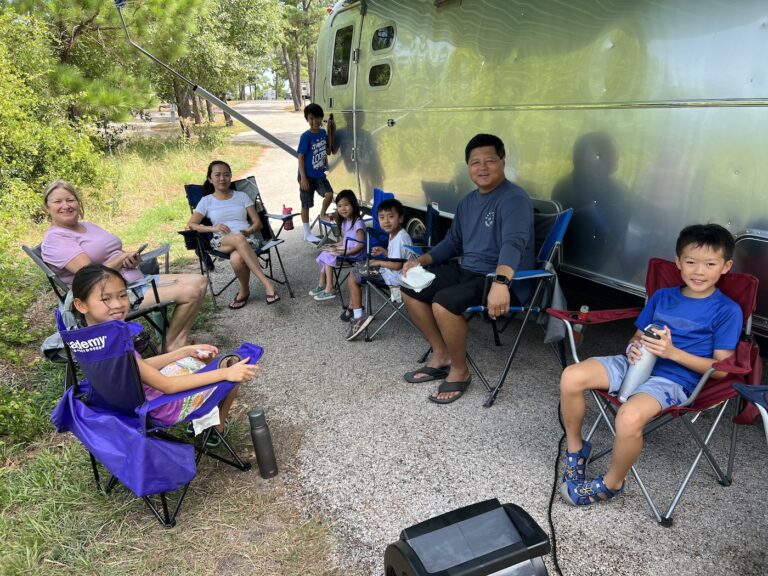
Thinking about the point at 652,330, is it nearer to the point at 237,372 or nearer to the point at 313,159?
the point at 237,372

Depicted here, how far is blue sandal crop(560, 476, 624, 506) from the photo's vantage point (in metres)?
2.11

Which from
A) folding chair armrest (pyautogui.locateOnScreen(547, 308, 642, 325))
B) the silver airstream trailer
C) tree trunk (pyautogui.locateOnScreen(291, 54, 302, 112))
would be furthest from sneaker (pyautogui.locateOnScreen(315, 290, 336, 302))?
tree trunk (pyautogui.locateOnScreen(291, 54, 302, 112))

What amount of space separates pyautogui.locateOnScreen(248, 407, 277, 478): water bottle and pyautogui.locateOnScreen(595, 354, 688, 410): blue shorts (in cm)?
147

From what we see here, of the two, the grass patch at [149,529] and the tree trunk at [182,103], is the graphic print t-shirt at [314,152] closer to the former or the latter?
the grass patch at [149,529]

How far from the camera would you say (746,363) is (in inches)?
76.9

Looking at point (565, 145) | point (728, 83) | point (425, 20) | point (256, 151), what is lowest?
point (256, 151)

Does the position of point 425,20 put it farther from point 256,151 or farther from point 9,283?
point 256,151

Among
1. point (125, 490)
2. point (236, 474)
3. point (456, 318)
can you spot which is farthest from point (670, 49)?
point (125, 490)

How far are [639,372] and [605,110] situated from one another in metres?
1.37

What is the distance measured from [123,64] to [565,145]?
8.83 m

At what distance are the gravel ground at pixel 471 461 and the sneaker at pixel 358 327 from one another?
81mm

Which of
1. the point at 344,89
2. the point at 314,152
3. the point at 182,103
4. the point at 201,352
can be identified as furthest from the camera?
the point at 182,103

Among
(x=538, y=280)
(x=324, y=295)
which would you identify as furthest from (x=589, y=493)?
(x=324, y=295)

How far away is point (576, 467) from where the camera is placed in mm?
2205
